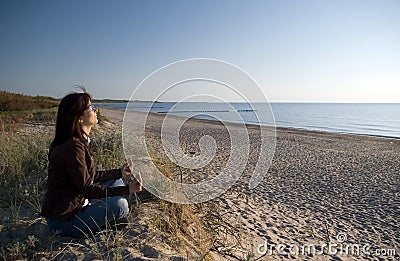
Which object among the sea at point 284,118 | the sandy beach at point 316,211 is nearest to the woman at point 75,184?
the sea at point 284,118

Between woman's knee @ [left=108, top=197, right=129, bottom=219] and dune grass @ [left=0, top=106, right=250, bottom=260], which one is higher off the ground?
woman's knee @ [left=108, top=197, right=129, bottom=219]

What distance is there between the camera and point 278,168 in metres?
9.81

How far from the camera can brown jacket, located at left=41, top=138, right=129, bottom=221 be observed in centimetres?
243

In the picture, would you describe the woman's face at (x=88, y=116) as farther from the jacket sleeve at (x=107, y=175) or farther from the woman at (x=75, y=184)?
the jacket sleeve at (x=107, y=175)

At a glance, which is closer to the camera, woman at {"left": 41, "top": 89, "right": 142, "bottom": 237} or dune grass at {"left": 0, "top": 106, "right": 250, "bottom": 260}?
woman at {"left": 41, "top": 89, "right": 142, "bottom": 237}

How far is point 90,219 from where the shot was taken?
2695 millimetres

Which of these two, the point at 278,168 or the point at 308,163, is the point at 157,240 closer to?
the point at 278,168

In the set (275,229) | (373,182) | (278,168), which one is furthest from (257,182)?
(373,182)

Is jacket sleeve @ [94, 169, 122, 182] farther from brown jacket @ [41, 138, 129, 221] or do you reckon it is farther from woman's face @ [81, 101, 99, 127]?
woman's face @ [81, 101, 99, 127]

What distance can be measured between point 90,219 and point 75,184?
0.42 metres

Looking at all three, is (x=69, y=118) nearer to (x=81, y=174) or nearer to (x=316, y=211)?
(x=81, y=174)

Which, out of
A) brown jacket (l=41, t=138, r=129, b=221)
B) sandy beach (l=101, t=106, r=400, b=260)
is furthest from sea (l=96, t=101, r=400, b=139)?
sandy beach (l=101, t=106, r=400, b=260)

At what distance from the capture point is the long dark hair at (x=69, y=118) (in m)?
2.53

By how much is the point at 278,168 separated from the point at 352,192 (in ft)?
8.98
